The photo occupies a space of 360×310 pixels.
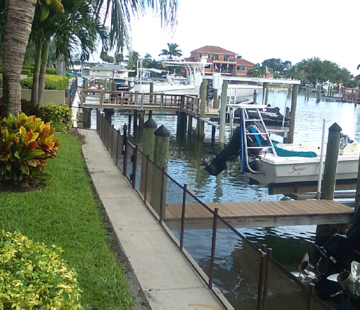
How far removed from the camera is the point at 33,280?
3.45m

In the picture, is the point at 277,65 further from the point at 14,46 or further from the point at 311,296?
the point at 311,296

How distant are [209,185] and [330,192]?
23.6ft

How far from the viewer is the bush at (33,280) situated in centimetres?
318

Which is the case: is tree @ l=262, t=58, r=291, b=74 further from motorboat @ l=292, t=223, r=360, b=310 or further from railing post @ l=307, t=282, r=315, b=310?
railing post @ l=307, t=282, r=315, b=310

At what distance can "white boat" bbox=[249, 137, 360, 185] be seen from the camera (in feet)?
48.0

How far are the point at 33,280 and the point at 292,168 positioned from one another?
1216 centimetres

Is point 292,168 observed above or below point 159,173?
below

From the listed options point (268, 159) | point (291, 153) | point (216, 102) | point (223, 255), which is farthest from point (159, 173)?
point (216, 102)

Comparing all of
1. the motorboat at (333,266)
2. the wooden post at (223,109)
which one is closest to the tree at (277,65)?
the wooden post at (223,109)

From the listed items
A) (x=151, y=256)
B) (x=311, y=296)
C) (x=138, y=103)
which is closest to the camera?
(x=311, y=296)

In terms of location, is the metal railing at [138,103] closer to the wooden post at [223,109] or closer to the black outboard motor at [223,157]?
the wooden post at [223,109]

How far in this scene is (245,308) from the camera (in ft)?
18.6

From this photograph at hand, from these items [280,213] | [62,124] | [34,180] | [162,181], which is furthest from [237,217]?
[62,124]

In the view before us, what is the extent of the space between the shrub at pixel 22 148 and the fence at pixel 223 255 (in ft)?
6.62
